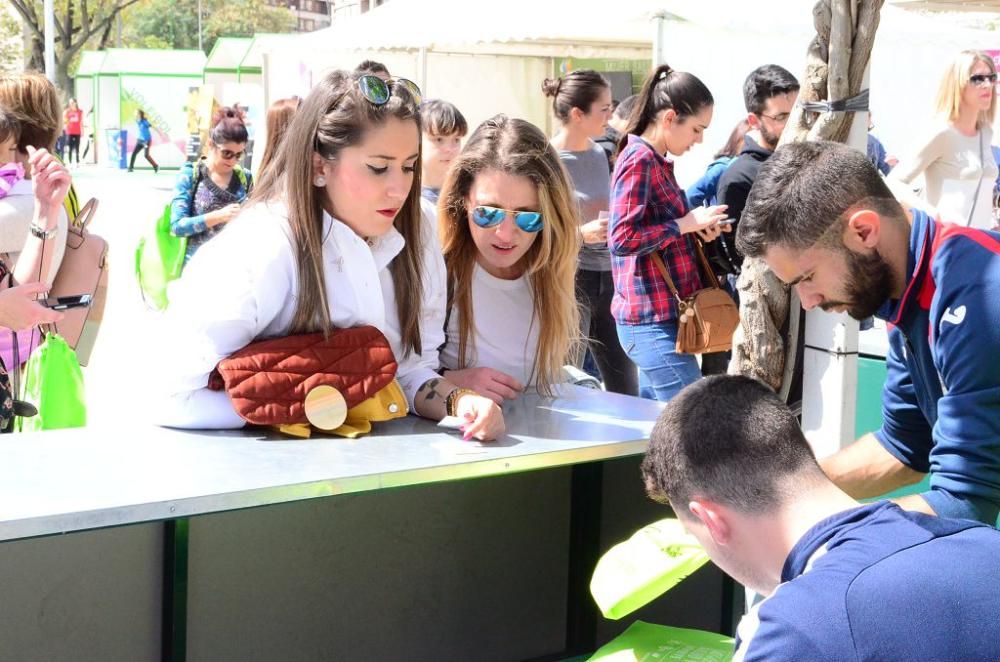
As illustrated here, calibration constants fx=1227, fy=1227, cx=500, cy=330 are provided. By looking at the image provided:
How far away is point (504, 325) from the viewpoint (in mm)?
2807

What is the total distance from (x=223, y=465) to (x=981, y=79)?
15.6 ft

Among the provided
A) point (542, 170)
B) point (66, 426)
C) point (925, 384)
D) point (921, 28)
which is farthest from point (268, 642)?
point (921, 28)

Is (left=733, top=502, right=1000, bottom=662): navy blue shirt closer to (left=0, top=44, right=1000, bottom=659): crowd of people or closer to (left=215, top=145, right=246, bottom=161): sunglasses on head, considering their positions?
(left=0, top=44, right=1000, bottom=659): crowd of people

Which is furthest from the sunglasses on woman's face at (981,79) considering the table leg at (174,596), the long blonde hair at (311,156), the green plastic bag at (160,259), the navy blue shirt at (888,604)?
the navy blue shirt at (888,604)

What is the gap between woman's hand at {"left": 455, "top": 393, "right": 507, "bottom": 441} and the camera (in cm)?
227

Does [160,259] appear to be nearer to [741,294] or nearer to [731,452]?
[741,294]

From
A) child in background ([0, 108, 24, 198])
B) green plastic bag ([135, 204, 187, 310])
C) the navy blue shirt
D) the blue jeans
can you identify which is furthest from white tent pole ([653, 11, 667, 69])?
the navy blue shirt

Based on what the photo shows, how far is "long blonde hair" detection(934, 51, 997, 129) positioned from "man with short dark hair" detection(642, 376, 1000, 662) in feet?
14.8

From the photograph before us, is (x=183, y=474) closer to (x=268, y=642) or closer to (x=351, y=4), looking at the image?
(x=268, y=642)

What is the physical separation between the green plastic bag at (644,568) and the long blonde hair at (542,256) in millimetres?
741

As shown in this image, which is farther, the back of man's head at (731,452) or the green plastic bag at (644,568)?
the green plastic bag at (644,568)

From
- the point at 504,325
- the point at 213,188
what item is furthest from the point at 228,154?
the point at 504,325

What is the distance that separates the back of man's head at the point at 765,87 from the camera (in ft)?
14.9

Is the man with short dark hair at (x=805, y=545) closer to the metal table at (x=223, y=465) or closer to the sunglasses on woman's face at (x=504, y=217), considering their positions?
the metal table at (x=223, y=465)
